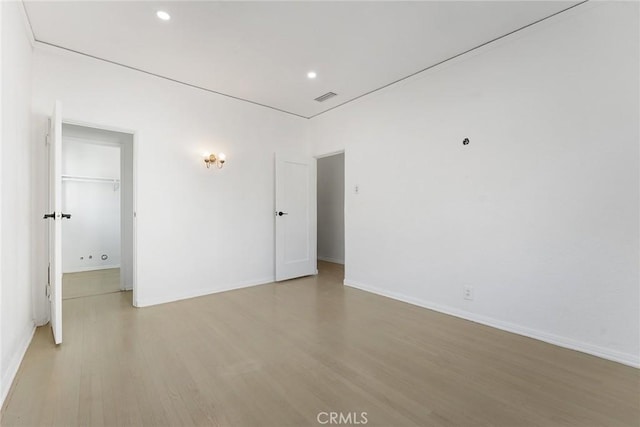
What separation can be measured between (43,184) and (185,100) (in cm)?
182

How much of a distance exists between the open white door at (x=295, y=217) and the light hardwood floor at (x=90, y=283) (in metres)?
2.51

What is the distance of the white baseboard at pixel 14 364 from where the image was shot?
1.78m

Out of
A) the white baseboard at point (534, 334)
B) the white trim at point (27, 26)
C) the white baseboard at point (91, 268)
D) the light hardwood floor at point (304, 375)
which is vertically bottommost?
the light hardwood floor at point (304, 375)

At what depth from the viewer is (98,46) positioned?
2938 mm

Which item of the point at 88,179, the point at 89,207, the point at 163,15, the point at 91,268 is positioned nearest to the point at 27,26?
the point at 163,15

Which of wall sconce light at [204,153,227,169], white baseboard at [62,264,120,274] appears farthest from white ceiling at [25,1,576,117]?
white baseboard at [62,264,120,274]

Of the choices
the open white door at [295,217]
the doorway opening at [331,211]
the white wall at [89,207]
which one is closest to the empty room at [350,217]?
the open white door at [295,217]

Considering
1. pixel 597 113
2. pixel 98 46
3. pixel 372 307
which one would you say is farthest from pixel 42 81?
pixel 597 113

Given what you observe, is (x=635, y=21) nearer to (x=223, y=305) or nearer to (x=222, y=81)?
(x=222, y=81)

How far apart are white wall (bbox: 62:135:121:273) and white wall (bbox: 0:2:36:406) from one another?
293 centimetres

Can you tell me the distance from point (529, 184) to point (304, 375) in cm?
260

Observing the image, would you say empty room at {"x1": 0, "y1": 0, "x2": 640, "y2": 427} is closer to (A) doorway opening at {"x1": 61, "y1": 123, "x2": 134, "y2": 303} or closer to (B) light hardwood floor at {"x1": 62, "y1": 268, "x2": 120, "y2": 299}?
(B) light hardwood floor at {"x1": 62, "y1": 268, "x2": 120, "y2": 299}

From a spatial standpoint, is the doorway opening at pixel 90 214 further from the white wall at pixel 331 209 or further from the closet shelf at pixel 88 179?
the white wall at pixel 331 209

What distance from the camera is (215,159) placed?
4.02 meters
